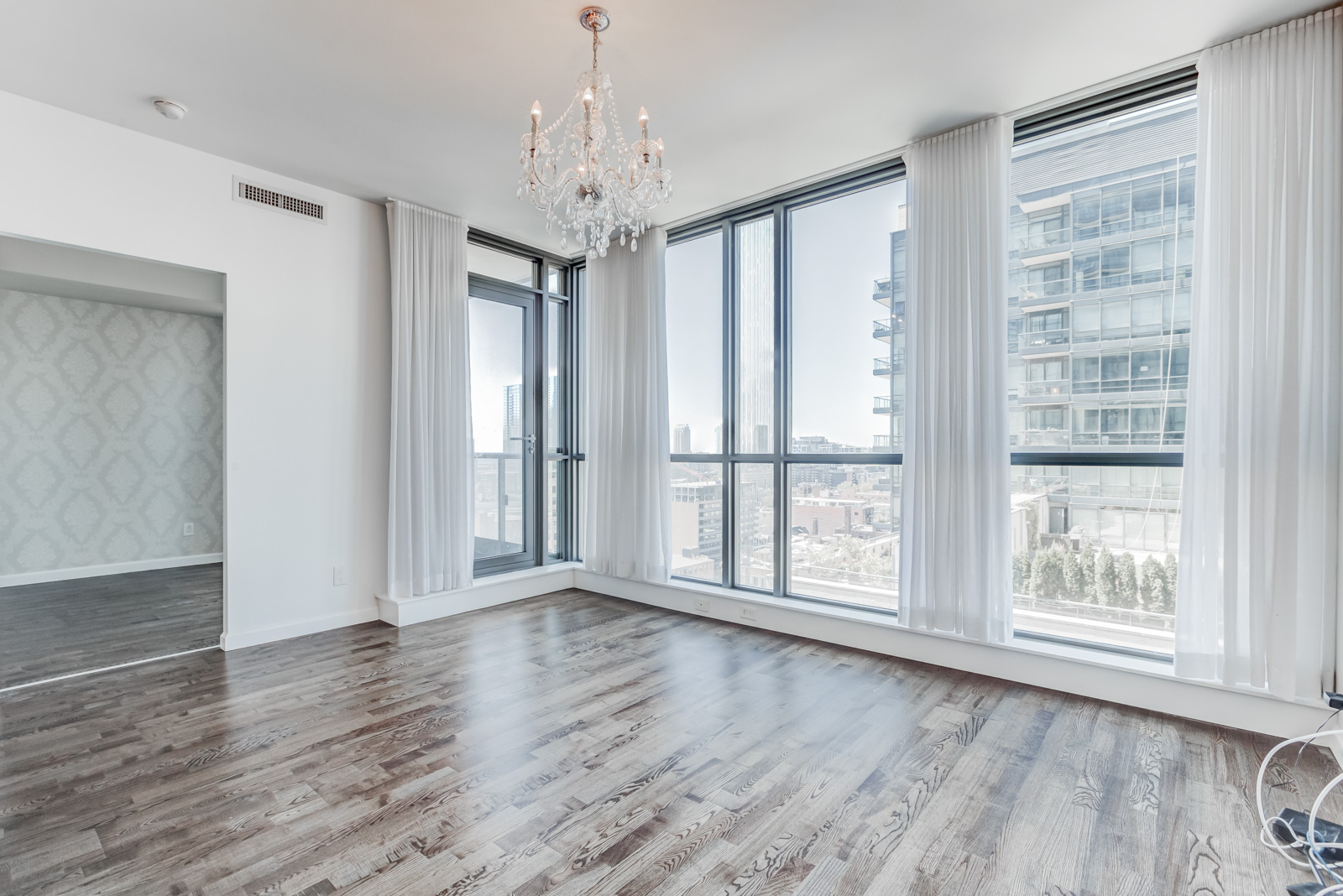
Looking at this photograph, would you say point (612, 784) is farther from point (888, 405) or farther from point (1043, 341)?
point (1043, 341)

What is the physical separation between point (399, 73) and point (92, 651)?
3.80 meters

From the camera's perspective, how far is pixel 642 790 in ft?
7.21

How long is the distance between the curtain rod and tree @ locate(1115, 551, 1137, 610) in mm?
2255

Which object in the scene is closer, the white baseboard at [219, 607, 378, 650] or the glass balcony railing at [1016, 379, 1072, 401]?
the glass balcony railing at [1016, 379, 1072, 401]

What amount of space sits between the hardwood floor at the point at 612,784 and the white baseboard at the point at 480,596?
2.81 ft

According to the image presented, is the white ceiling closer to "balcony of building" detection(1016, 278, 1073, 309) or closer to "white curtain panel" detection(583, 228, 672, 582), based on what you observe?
"balcony of building" detection(1016, 278, 1073, 309)

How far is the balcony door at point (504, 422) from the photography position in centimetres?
509

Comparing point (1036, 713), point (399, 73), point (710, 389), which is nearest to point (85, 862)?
point (399, 73)

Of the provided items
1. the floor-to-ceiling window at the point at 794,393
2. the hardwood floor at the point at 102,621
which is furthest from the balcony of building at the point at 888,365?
the hardwood floor at the point at 102,621

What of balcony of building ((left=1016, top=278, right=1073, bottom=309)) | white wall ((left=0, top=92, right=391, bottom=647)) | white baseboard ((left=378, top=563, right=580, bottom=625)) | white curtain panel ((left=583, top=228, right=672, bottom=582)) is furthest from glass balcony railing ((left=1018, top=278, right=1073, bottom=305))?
white wall ((left=0, top=92, right=391, bottom=647))

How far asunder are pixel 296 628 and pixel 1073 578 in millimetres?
4647

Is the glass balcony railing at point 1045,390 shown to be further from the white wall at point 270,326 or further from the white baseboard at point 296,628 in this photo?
the white baseboard at point 296,628

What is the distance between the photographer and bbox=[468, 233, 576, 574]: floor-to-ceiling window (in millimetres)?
5105

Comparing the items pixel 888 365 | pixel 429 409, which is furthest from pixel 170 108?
pixel 888 365
